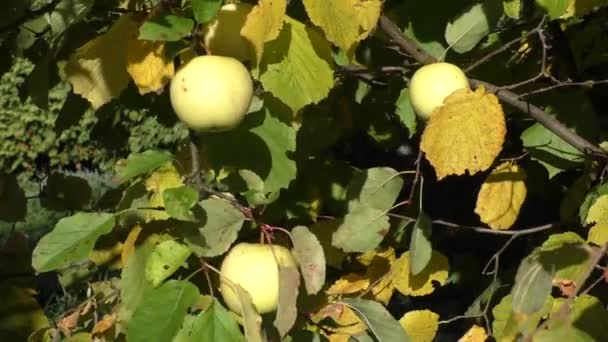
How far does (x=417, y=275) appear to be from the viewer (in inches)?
65.6

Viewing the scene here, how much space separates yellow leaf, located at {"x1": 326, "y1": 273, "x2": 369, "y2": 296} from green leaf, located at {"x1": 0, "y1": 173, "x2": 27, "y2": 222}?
70 centimetres

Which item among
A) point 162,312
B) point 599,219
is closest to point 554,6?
point 599,219

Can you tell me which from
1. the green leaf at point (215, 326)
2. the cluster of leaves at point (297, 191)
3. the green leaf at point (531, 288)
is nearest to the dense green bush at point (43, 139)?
the cluster of leaves at point (297, 191)

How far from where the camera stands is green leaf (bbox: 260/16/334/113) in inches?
47.7

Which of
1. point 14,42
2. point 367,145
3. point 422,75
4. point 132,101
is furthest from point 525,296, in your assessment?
point 367,145

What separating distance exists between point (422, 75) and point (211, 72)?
34cm

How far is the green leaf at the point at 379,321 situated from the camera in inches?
55.4

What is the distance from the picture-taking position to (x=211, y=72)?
1.11 metres

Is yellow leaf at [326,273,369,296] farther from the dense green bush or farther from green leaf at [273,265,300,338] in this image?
the dense green bush

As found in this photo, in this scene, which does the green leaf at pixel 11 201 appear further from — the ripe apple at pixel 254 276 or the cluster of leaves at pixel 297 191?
the ripe apple at pixel 254 276

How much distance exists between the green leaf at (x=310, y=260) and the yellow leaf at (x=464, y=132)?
21 cm

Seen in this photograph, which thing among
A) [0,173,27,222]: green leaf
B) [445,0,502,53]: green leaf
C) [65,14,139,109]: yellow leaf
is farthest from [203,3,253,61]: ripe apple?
[0,173,27,222]: green leaf

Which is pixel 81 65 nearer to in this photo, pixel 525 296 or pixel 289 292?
pixel 289 292

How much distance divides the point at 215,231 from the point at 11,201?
2.81ft
